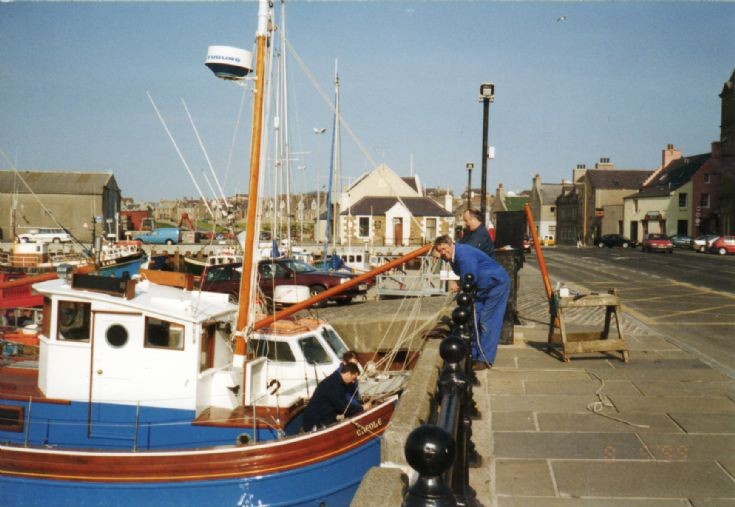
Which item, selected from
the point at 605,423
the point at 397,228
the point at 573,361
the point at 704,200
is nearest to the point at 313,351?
the point at 573,361

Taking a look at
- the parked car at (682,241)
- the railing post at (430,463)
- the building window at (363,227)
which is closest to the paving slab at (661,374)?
the railing post at (430,463)

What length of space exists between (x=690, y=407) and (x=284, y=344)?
635 cm

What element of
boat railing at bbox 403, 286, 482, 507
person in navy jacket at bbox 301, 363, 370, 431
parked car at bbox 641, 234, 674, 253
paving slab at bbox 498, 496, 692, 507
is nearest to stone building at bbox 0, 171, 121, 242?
parked car at bbox 641, 234, 674, 253

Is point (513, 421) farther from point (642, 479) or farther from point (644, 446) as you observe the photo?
point (642, 479)

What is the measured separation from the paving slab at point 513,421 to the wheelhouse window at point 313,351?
483 centimetres

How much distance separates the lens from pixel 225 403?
980 centimetres

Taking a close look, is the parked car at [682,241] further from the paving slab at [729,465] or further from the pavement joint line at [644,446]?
the paving slab at [729,465]

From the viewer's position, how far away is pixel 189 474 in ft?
27.6

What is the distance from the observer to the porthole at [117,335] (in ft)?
30.3

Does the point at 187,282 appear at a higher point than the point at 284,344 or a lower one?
higher

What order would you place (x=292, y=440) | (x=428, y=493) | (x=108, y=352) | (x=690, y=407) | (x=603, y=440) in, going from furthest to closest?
(x=108, y=352) → (x=292, y=440) → (x=690, y=407) → (x=603, y=440) → (x=428, y=493)

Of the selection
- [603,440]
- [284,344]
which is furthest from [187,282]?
[603,440]

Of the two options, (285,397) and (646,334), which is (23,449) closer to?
(285,397)

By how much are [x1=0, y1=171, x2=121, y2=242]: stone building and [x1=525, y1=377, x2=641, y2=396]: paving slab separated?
6196 cm
